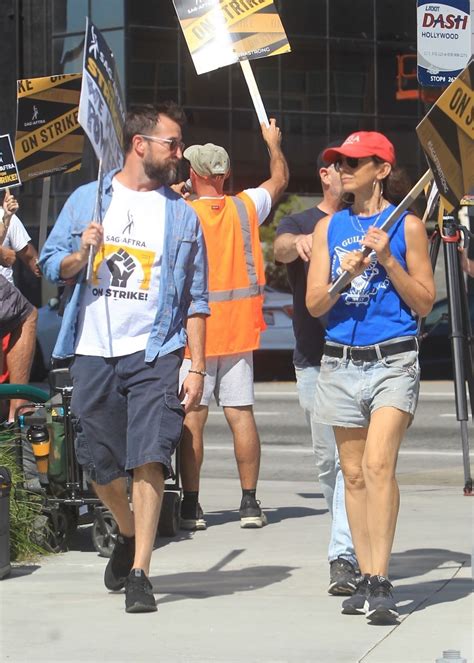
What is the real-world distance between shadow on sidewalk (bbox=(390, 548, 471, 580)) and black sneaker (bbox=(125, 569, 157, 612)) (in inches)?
A: 52.3

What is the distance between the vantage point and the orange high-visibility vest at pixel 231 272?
8.39 m

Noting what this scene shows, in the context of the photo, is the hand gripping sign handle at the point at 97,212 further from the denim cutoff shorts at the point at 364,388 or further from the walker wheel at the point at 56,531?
the walker wheel at the point at 56,531

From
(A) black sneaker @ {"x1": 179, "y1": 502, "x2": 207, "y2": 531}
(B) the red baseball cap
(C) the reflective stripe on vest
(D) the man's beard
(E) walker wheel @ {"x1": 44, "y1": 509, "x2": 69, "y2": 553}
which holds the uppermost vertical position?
(B) the red baseball cap

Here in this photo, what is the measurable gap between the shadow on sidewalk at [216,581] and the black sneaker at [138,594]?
229mm

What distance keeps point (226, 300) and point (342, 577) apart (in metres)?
2.43

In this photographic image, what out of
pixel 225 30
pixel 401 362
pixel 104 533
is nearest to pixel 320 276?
pixel 401 362

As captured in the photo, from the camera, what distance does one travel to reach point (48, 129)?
31.6 feet

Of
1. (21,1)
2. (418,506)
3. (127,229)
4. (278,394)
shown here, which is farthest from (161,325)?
(21,1)

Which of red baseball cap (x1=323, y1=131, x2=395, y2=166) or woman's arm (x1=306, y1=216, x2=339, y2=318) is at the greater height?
red baseball cap (x1=323, y1=131, x2=395, y2=166)

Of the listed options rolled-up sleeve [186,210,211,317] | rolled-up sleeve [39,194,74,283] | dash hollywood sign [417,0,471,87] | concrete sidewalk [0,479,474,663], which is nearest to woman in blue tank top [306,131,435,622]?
concrete sidewalk [0,479,474,663]

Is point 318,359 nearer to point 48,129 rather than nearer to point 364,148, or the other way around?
point 364,148

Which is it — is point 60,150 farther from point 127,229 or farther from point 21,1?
point 21,1

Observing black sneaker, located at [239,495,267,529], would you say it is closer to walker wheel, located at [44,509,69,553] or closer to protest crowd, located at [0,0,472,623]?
walker wheel, located at [44,509,69,553]

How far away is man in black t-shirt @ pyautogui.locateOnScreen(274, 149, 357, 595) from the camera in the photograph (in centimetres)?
655
